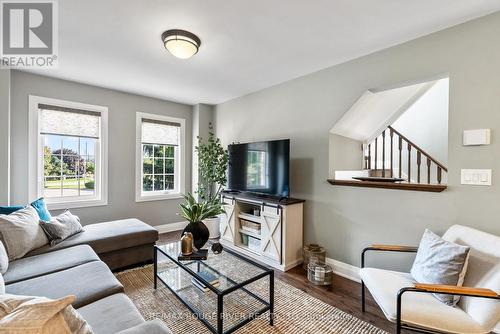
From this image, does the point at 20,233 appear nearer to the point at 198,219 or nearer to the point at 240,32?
the point at 198,219

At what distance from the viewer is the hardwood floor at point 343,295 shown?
1918 millimetres

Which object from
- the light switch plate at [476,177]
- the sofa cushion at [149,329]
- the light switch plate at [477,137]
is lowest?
the sofa cushion at [149,329]

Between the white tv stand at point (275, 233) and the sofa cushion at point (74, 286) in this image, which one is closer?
the sofa cushion at point (74, 286)

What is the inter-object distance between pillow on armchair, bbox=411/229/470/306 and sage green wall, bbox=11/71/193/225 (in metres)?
3.92

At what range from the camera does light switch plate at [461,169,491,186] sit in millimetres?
1807

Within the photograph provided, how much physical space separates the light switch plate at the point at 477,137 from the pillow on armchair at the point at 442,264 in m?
0.85

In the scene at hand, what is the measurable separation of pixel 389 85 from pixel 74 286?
3278 mm

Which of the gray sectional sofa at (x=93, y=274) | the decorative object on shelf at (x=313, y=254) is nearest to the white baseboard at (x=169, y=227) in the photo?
the gray sectional sofa at (x=93, y=274)

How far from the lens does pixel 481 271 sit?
153 cm

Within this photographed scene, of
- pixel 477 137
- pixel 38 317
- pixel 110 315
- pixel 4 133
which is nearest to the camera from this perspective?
pixel 38 317

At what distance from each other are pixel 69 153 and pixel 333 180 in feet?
12.8

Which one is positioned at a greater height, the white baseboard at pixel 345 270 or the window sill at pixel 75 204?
the window sill at pixel 75 204

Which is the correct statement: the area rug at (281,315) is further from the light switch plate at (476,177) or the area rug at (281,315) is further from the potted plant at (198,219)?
the light switch plate at (476,177)

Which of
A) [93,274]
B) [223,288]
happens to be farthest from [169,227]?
[223,288]
